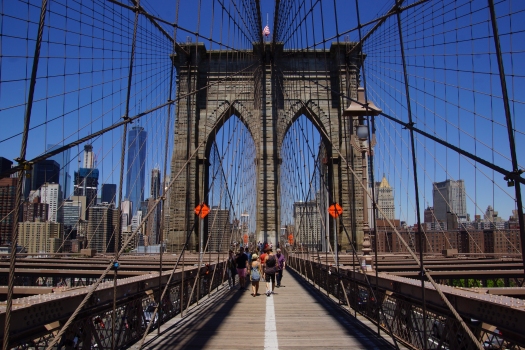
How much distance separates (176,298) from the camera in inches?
287

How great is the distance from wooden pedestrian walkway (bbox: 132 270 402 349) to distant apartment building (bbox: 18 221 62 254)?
17712 millimetres

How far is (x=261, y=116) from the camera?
2620 centimetres

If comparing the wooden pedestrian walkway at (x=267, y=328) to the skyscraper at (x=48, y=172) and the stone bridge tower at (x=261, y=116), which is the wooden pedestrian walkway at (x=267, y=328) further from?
the stone bridge tower at (x=261, y=116)

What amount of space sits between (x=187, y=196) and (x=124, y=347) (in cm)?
2117

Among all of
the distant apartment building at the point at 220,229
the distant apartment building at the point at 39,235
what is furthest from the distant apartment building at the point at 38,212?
the distant apartment building at the point at 220,229

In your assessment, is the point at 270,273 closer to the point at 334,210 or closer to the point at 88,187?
the point at 334,210

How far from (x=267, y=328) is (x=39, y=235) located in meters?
21.5

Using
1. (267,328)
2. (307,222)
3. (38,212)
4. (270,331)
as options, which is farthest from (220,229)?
(270,331)

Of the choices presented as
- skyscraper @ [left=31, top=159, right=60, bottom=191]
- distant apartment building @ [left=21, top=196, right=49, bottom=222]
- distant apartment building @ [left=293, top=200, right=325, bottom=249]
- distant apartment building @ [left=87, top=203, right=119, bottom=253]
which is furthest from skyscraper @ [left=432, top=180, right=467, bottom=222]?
distant apartment building @ [left=21, top=196, right=49, bottom=222]

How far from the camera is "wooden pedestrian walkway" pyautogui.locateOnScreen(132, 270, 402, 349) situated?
196 inches

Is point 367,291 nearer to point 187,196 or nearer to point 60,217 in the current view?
point 187,196

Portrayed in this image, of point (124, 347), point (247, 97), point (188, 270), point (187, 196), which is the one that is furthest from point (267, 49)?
point (124, 347)

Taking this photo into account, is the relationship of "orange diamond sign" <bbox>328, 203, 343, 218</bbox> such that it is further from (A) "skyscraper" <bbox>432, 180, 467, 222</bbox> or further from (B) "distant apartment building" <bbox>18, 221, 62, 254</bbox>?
(B) "distant apartment building" <bbox>18, 221, 62, 254</bbox>

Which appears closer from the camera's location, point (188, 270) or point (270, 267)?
point (188, 270)
